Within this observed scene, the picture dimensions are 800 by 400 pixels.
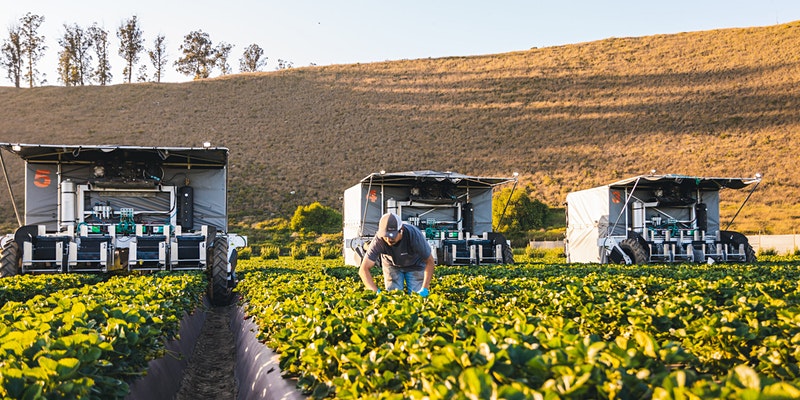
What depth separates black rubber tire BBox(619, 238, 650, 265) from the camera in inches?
709

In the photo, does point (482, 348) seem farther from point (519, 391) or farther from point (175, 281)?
point (175, 281)

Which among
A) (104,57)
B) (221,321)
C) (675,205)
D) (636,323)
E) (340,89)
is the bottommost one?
(221,321)

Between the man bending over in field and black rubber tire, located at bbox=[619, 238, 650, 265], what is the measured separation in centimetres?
1132

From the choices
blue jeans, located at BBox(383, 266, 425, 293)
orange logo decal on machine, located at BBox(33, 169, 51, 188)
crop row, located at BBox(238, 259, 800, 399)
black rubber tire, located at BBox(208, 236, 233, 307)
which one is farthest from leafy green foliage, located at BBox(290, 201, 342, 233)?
crop row, located at BBox(238, 259, 800, 399)

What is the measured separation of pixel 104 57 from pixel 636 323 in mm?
90686

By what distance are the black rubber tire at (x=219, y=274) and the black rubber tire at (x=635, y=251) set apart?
445 inches

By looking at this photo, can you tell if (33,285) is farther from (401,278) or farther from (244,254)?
(244,254)

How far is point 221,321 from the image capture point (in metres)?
11.5

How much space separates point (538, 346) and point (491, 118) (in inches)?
2391

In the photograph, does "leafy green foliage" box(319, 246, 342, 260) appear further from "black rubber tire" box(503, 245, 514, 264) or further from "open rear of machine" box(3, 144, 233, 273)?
"open rear of machine" box(3, 144, 233, 273)

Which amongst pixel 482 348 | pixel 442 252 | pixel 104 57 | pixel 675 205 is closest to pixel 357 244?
pixel 442 252

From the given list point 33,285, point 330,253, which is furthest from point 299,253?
point 33,285

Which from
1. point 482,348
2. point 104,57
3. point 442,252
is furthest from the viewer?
point 104,57

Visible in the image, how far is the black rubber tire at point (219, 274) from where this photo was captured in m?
12.5
